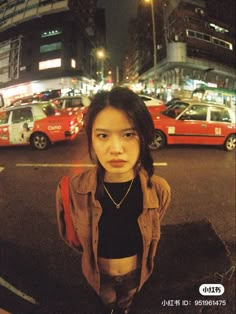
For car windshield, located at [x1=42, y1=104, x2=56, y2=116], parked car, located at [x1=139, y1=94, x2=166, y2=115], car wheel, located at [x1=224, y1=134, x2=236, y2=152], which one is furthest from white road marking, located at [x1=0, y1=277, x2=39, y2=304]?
car wheel, located at [x1=224, y1=134, x2=236, y2=152]

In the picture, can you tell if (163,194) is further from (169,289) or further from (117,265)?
(169,289)

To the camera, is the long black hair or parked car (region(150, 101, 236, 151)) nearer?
the long black hair

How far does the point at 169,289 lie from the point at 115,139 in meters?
0.95

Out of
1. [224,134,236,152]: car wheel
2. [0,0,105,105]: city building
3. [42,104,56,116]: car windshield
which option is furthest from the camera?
[224,134,236,152]: car wheel

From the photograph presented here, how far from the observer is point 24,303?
3.43 feet

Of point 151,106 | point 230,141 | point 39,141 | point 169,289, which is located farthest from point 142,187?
point 230,141

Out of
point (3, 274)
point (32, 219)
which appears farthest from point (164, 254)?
point (3, 274)

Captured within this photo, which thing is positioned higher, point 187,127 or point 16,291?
point 187,127

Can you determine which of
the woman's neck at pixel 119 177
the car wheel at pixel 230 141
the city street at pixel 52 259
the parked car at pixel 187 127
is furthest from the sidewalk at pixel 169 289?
the car wheel at pixel 230 141

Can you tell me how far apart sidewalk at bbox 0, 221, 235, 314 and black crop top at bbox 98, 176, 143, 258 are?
0.25m

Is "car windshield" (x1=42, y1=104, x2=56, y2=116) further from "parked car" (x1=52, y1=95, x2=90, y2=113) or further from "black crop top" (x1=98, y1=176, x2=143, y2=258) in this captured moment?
"black crop top" (x1=98, y1=176, x2=143, y2=258)

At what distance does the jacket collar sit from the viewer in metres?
1.02

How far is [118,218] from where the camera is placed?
108 cm

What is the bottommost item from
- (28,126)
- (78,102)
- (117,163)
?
(117,163)
